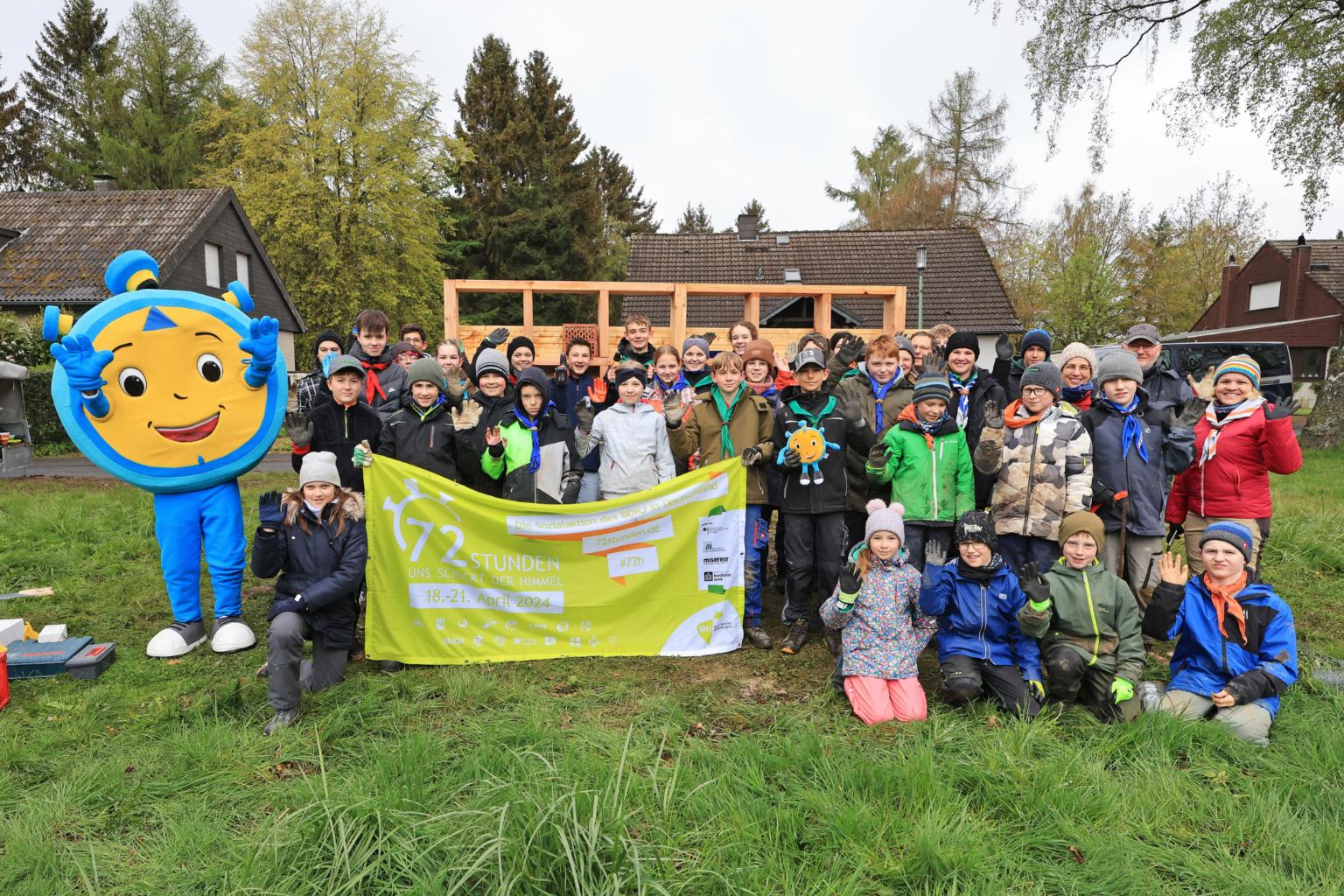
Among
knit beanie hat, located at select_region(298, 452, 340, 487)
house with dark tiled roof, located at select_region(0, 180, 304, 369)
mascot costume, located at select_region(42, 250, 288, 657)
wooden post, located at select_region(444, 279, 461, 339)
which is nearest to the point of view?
knit beanie hat, located at select_region(298, 452, 340, 487)

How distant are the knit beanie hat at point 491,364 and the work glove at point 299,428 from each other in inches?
42.5

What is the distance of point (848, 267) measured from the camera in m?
26.3

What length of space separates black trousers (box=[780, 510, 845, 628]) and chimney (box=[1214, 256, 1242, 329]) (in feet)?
138

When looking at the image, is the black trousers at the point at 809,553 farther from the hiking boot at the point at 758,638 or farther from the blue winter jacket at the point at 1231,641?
the blue winter jacket at the point at 1231,641

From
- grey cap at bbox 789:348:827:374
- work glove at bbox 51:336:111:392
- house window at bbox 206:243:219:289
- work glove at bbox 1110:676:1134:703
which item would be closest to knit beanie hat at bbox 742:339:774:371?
grey cap at bbox 789:348:827:374

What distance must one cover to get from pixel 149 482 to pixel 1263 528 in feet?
23.4

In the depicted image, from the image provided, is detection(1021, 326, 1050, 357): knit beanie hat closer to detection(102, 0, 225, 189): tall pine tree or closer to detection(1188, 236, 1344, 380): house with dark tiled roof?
detection(1188, 236, 1344, 380): house with dark tiled roof

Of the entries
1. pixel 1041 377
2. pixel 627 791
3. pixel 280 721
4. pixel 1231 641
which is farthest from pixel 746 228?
pixel 627 791

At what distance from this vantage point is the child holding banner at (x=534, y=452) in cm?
503

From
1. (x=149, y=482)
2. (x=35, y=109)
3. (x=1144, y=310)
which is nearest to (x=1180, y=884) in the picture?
(x=149, y=482)

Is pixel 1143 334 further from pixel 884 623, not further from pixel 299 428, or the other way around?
pixel 299 428

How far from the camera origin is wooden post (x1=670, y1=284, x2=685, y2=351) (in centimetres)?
983

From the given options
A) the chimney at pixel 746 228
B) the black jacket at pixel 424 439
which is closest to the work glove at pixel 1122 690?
the black jacket at pixel 424 439

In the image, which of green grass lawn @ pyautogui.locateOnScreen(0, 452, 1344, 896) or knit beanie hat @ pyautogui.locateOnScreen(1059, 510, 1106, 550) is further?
knit beanie hat @ pyautogui.locateOnScreen(1059, 510, 1106, 550)
